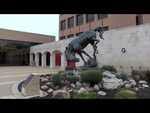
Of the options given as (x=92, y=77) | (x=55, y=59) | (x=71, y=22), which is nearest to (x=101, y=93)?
(x=92, y=77)

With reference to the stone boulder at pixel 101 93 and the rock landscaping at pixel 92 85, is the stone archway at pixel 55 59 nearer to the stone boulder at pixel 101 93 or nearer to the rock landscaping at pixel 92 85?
the rock landscaping at pixel 92 85

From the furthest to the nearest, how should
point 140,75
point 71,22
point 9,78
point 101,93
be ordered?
point 71,22 → point 9,78 → point 140,75 → point 101,93

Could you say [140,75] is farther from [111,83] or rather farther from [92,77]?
[92,77]

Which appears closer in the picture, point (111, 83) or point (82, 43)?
point (111, 83)

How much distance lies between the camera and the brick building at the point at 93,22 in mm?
18547

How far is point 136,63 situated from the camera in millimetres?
12141

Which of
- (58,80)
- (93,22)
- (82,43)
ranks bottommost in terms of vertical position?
(58,80)

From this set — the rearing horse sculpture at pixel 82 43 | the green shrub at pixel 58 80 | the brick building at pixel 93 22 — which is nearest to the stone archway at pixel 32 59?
the brick building at pixel 93 22

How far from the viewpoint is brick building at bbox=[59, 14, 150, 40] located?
18.5 metres

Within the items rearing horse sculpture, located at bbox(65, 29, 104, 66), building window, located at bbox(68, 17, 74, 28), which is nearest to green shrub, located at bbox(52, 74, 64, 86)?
rearing horse sculpture, located at bbox(65, 29, 104, 66)

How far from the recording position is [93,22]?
2330 cm

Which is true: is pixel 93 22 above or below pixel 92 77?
above
